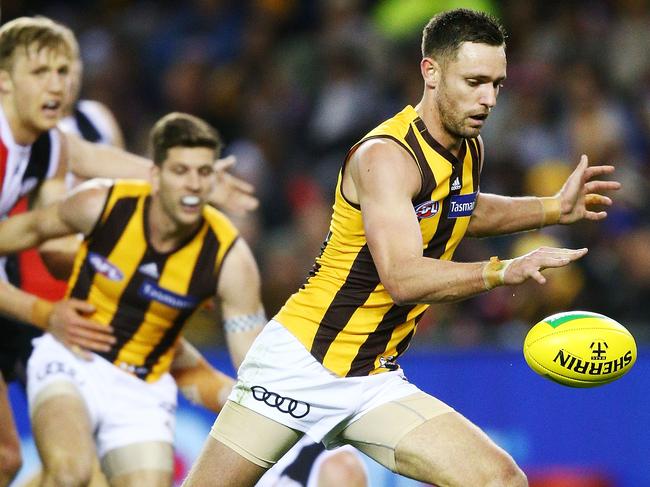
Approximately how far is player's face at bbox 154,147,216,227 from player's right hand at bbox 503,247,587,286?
2.35 m

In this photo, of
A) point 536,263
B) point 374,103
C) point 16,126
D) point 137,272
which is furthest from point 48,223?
point 374,103

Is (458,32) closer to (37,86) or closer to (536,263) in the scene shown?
(536,263)

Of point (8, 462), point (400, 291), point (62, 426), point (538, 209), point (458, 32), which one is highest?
point (458, 32)

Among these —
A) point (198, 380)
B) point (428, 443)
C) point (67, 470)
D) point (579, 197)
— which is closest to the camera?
point (428, 443)

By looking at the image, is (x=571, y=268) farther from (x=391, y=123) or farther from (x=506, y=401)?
(x=391, y=123)

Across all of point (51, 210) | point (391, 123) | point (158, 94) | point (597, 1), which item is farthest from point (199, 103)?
point (391, 123)

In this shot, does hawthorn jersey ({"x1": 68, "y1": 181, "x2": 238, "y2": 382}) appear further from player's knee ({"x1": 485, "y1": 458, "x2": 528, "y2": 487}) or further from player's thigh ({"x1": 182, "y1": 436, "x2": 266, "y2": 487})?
player's knee ({"x1": 485, "y1": 458, "x2": 528, "y2": 487})

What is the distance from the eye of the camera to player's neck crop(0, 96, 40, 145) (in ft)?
20.8

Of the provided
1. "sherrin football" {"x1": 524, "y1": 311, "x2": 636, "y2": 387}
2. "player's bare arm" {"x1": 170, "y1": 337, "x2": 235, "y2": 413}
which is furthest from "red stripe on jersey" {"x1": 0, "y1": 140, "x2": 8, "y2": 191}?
"sherrin football" {"x1": 524, "y1": 311, "x2": 636, "y2": 387}

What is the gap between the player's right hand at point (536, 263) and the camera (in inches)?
158

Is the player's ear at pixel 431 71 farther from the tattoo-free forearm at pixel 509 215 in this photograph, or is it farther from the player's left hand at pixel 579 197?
the player's left hand at pixel 579 197

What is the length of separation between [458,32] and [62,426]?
8.58 ft

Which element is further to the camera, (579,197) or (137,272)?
(137,272)

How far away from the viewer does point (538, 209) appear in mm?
5320
